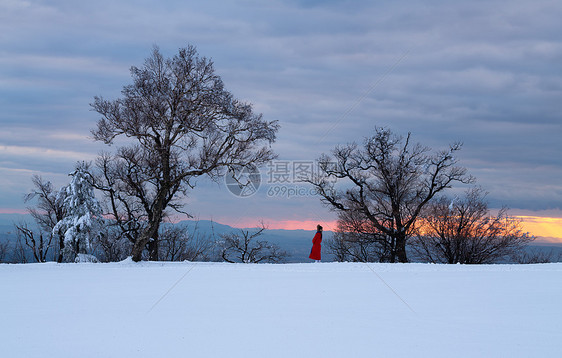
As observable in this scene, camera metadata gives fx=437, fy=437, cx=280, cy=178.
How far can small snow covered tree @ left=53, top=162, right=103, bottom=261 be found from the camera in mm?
25047

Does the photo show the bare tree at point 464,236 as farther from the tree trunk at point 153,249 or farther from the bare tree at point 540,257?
the tree trunk at point 153,249

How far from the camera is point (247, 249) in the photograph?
35125 mm

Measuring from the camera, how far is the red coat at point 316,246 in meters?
18.1

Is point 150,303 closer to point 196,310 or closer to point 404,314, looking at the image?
point 196,310

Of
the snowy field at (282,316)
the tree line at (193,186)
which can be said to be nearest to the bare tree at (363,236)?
the tree line at (193,186)

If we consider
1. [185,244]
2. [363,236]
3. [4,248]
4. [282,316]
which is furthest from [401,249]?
[4,248]

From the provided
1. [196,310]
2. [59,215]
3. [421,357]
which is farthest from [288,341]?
[59,215]

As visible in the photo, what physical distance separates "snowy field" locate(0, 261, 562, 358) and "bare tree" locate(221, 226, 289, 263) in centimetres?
2225

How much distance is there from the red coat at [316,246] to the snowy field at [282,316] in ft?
19.4

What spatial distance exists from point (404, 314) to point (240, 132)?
1556cm

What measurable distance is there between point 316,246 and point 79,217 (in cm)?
1519

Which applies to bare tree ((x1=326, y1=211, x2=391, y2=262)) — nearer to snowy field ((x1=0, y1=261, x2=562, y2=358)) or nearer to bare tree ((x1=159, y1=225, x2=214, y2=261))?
bare tree ((x1=159, y1=225, x2=214, y2=261))

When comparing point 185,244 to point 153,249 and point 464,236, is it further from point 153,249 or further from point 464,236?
point 464,236

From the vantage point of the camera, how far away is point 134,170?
26922mm
